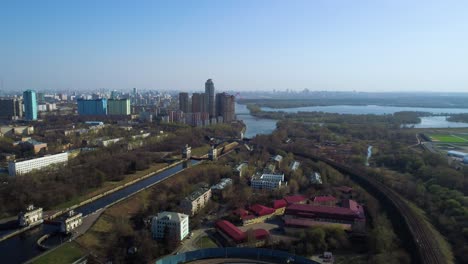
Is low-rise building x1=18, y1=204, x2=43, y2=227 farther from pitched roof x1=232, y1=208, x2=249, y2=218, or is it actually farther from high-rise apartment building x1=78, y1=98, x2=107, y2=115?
high-rise apartment building x1=78, y1=98, x2=107, y2=115

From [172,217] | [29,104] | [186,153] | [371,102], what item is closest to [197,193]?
[172,217]

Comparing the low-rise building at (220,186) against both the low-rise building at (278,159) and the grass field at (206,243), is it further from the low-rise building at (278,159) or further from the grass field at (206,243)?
the low-rise building at (278,159)

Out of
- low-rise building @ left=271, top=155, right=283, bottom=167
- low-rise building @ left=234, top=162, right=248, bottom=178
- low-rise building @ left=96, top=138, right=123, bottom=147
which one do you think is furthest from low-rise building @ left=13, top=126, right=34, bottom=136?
low-rise building @ left=271, top=155, right=283, bottom=167

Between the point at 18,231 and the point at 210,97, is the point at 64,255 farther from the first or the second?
the point at 210,97

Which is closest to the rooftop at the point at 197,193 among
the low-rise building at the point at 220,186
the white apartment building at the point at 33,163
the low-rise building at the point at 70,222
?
the low-rise building at the point at 220,186

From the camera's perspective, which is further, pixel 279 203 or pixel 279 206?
pixel 279 203
